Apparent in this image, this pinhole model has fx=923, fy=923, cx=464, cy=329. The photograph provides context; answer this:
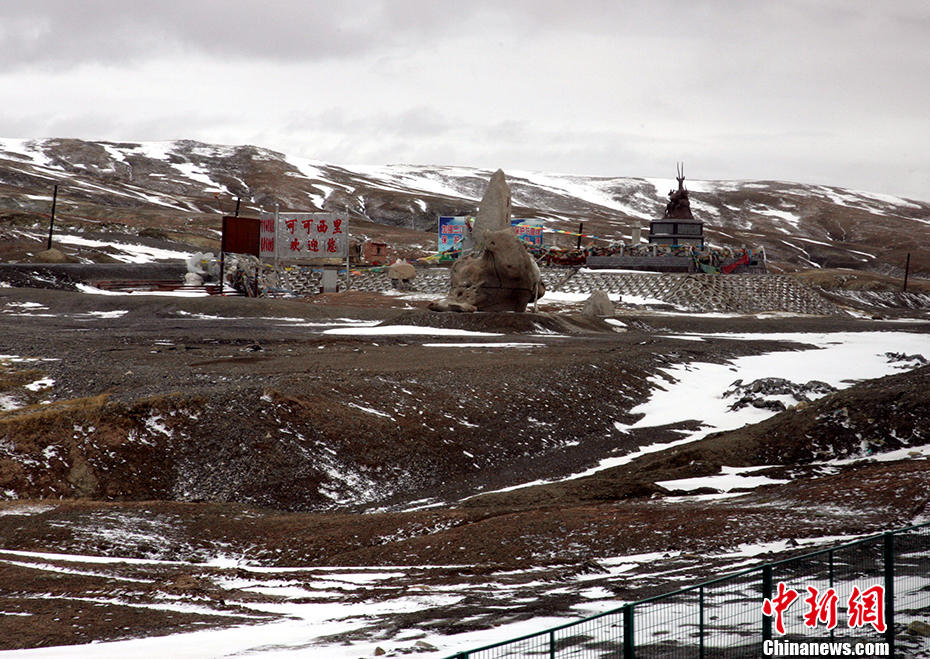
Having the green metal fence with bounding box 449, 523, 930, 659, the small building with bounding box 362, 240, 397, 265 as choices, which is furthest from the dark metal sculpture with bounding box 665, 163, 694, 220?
the green metal fence with bounding box 449, 523, 930, 659

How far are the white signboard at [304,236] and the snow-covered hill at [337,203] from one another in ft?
129

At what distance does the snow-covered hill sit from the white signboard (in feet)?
129

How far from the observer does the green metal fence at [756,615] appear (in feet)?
24.4

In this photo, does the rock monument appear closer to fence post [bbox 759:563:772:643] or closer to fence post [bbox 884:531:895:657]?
fence post [bbox 884:531:895:657]

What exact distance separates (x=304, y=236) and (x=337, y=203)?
98950mm

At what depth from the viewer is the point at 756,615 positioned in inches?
306

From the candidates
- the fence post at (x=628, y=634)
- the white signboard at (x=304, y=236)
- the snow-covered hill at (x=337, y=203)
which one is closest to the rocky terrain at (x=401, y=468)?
the fence post at (x=628, y=634)

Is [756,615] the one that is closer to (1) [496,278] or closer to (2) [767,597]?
(2) [767,597]

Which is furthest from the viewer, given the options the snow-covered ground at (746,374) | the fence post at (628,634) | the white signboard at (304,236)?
the white signboard at (304,236)

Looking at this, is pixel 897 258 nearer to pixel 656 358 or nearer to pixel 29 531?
pixel 656 358

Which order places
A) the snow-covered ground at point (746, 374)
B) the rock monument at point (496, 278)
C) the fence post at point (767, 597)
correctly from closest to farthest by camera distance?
the fence post at point (767, 597) < the snow-covered ground at point (746, 374) < the rock monument at point (496, 278)

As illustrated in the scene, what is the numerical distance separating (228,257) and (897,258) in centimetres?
9342

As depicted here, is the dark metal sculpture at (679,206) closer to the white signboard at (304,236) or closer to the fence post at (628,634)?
the white signboard at (304,236)

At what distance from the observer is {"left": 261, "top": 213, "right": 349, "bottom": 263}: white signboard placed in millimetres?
57812
